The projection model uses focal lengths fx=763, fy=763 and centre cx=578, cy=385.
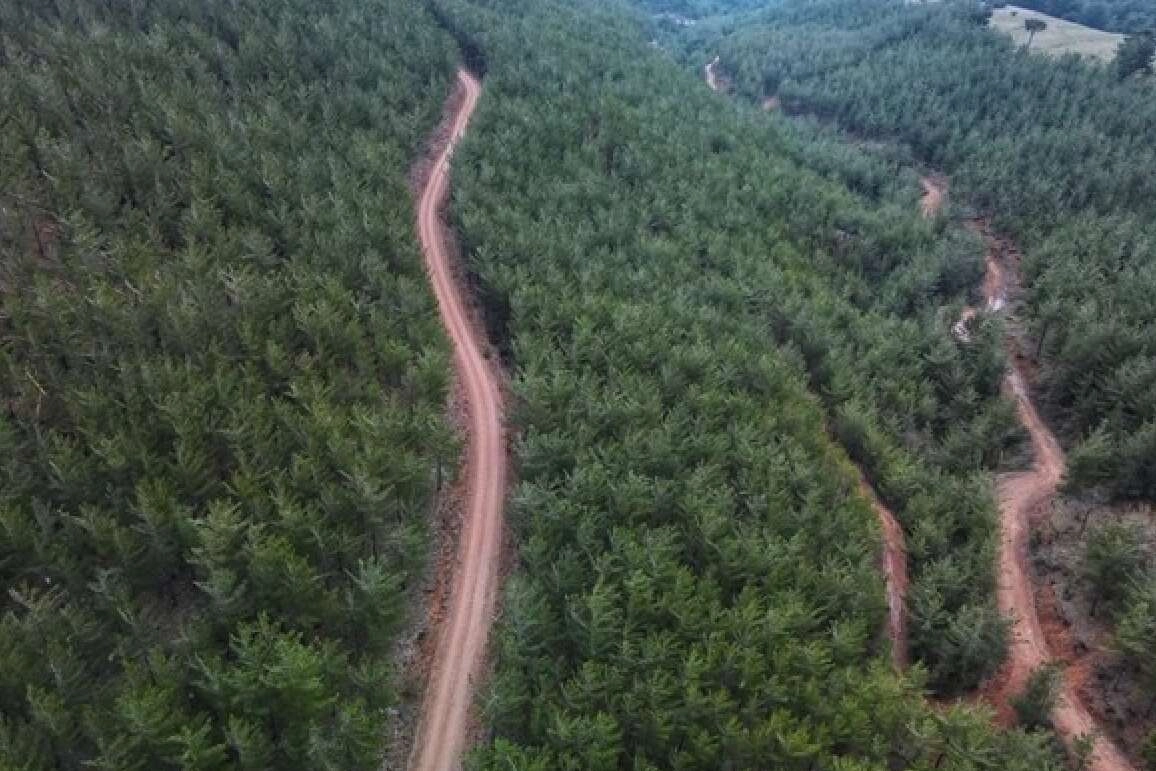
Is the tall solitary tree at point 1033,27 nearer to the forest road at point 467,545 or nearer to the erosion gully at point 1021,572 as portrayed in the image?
the erosion gully at point 1021,572

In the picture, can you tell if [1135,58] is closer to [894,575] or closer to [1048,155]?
[1048,155]

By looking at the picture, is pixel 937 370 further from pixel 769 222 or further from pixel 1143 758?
pixel 1143 758

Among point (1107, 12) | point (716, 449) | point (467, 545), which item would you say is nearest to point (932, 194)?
point (716, 449)

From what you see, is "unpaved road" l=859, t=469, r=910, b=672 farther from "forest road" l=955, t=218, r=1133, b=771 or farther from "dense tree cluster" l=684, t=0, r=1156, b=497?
"dense tree cluster" l=684, t=0, r=1156, b=497

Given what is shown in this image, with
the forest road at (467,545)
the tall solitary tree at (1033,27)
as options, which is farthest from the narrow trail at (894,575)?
the tall solitary tree at (1033,27)

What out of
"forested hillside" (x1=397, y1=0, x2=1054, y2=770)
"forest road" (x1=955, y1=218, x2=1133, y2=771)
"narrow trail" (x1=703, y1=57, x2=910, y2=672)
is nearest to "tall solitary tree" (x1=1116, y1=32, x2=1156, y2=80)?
"forested hillside" (x1=397, y1=0, x2=1054, y2=770)

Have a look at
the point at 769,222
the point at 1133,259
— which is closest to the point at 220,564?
the point at 769,222
